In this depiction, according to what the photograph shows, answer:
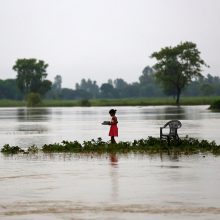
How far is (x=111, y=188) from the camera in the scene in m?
13.9

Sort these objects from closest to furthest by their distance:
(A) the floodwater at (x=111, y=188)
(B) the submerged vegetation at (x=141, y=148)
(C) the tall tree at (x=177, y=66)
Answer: (A) the floodwater at (x=111, y=188), (B) the submerged vegetation at (x=141, y=148), (C) the tall tree at (x=177, y=66)

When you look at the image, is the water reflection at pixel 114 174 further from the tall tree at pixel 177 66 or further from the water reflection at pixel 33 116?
the tall tree at pixel 177 66

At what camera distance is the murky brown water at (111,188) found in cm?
1112

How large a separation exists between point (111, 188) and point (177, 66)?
13457 centimetres

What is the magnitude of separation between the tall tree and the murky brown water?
127019mm

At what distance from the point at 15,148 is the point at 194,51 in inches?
5059

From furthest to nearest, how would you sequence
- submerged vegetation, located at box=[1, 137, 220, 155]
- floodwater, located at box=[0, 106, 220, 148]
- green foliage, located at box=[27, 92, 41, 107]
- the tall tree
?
green foliage, located at box=[27, 92, 41, 107], the tall tree, floodwater, located at box=[0, 106, 220, 148], submerged vegetation, located at box=[1, 137, 220, 155]

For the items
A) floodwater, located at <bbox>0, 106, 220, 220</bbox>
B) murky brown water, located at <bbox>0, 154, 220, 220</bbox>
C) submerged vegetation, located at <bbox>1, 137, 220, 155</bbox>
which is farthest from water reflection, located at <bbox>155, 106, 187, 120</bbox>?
murky brown water, located at <bbox>0, 154, 220, 220</bbox>

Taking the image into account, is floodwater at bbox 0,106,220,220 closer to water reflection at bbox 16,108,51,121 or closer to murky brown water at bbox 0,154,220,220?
murky brown water at bbox 0,154,220,220

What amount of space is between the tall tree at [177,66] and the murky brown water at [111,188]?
12702 cm

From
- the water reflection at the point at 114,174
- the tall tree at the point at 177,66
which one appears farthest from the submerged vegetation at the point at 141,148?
the tall tree at the point at 177,66

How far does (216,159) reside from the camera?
66.9ft

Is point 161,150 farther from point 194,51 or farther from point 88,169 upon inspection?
point 194,51

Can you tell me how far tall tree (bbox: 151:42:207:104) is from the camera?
147m
